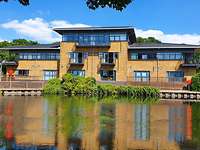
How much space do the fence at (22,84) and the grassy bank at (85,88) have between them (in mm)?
3131

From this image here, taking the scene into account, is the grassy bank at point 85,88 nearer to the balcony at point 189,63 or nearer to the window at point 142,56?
the window at point 142,56

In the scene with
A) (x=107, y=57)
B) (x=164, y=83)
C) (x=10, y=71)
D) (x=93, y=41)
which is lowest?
(x=164, y=83)

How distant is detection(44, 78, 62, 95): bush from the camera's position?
53.2m

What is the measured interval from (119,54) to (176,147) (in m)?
46.1

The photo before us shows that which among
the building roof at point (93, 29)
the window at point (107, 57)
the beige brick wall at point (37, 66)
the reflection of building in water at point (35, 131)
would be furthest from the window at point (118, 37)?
the reflection of building in water at point (35, 131)

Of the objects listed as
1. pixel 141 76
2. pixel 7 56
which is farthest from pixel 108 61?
pixel 7 56

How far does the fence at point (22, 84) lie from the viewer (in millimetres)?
56750

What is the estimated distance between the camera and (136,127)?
20453mm

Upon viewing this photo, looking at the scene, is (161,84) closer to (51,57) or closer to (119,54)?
(119,54)

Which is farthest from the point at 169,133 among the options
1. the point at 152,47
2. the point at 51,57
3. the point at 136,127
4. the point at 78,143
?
the point at 51,57

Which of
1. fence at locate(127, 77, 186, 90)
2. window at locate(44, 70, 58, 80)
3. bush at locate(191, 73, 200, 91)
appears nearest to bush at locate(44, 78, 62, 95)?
window at locate(44, 70, 58, 80)

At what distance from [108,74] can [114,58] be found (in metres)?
2.68

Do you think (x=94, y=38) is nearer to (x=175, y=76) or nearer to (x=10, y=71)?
(x=175, y=76)

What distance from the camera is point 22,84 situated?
57906mm
